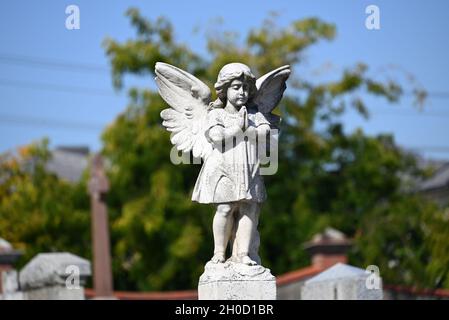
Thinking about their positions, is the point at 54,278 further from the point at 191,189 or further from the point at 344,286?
the point at 191,189

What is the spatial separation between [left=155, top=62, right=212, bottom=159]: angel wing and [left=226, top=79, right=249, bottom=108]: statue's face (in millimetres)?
403

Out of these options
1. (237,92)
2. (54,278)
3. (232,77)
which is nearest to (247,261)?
(237,92)

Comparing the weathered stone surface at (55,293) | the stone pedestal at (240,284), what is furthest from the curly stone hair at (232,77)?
the weathered stone surface at (55,293)

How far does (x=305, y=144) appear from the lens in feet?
96.5

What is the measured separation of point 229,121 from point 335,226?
1825 centimetres

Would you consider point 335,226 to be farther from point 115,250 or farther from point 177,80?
point 177,80

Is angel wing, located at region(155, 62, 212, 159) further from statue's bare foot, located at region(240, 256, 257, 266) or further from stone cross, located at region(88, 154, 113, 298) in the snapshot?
stone cross, located at region(88, 154, 113, 298)

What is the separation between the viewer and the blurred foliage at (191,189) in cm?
2717

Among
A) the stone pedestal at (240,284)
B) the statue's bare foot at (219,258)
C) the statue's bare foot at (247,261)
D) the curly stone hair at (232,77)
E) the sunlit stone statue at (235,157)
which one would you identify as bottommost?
the stone pedestal at (240,284)

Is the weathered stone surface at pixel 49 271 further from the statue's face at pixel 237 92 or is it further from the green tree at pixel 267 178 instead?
the green tree at pixel 267 178

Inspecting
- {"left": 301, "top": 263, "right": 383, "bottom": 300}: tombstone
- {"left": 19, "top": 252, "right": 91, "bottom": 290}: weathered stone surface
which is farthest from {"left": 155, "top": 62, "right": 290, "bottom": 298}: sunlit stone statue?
{"left": 19, "top": 252, "right": 91, "bottom": 290}: weathered stone surface

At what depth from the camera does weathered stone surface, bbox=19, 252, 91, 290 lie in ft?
48.1

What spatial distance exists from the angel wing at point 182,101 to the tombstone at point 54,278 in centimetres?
397

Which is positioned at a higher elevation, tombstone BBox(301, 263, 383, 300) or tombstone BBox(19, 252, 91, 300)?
tombstone BBox(19, 252, 91, 300)
